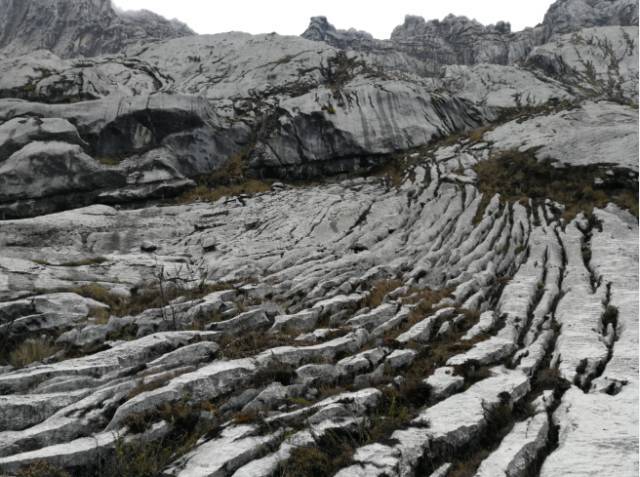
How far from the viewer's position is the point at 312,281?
1792 cm

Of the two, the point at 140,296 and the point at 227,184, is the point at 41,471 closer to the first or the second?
the point at 140,296

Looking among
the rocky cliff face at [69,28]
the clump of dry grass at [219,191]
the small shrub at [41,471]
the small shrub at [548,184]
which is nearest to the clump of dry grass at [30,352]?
the small shrub at [41,471]

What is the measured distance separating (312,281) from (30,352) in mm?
10621

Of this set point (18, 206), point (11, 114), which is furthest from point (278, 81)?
point (18, 206)

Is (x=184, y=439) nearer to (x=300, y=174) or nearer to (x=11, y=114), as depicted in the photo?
(x=300, y=174)

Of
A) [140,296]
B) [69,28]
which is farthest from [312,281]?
[69,28]

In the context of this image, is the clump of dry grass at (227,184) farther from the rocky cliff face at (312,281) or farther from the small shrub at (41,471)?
the small shrub at (41,471)

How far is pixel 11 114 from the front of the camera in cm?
4000

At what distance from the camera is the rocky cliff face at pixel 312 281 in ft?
25.4

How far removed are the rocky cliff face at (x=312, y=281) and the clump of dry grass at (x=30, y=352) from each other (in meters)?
0.11

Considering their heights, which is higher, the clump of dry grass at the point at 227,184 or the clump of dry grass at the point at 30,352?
the clump of dry grass at the point at 227,184

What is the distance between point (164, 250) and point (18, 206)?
18.6 meters

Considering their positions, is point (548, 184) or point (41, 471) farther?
point (548, 184)

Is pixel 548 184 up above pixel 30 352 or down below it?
above
